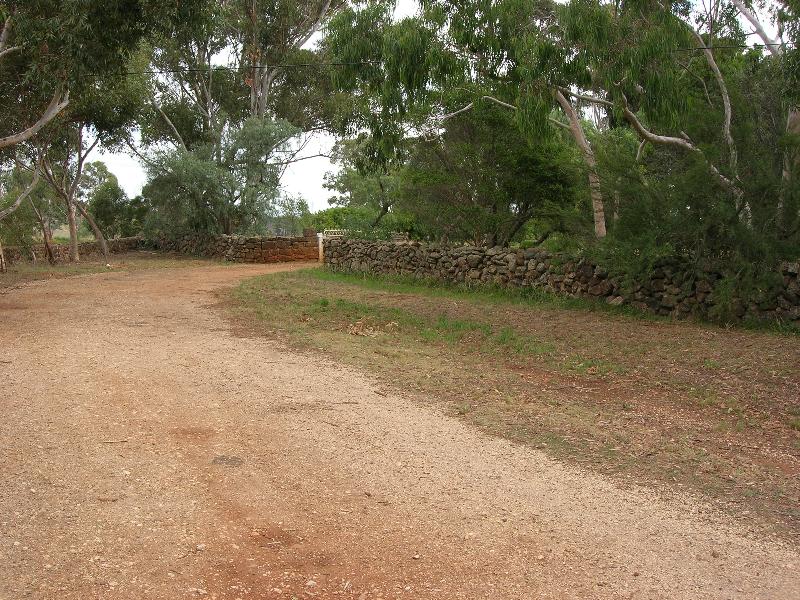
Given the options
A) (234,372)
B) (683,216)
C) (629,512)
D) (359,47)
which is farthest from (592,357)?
(359,47)

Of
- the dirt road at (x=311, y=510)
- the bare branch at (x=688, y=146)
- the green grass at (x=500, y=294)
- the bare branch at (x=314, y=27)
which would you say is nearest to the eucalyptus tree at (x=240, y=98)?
the bare branch at (x=314, y=27)

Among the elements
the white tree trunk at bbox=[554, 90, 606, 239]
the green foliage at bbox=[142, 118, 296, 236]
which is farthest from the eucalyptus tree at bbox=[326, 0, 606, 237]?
the green foliage at bbox=[142, 118, 296, 236]

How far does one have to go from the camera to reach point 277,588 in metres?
3.71

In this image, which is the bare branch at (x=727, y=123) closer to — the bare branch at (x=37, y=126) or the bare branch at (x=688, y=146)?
the bare branch at (x=688, y=146)

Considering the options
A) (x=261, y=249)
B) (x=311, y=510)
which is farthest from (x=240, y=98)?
(x=311, y=510)

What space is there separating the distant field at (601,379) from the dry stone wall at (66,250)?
1818cm

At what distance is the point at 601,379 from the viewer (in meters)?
8.69

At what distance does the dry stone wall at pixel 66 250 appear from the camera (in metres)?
29.3

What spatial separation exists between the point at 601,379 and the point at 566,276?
21.6 feet

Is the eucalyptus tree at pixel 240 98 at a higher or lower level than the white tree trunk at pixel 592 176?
higher

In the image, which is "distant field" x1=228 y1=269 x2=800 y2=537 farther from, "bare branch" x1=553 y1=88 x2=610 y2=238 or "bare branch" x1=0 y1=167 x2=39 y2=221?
"bare branch" x1=0 y1=167 x2=39 y2=221

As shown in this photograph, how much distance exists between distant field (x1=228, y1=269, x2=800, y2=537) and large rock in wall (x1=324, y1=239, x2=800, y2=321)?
19.0 inches

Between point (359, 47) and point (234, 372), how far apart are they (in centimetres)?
758

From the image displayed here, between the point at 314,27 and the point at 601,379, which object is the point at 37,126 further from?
the point at 314,27
